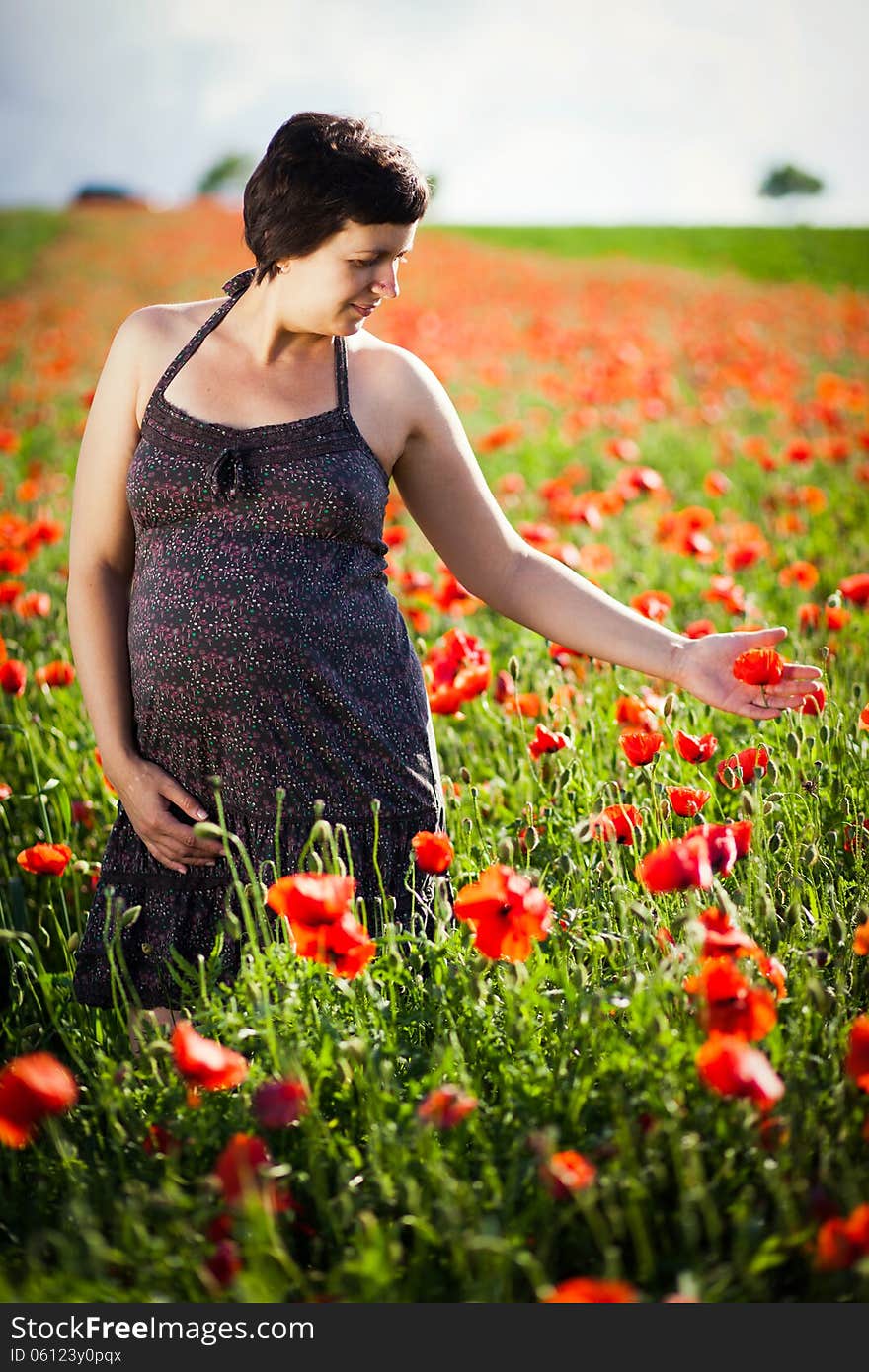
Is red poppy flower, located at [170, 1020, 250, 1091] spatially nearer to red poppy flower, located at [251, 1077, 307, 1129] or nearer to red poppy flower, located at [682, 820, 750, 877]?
red poppy flower, located at [251, 1077, 307, 1129]

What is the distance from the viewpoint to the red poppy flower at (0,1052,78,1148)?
4.38ft

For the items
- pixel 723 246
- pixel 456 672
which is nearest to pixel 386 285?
pixel 456 672

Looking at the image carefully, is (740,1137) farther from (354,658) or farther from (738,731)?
(738,731)

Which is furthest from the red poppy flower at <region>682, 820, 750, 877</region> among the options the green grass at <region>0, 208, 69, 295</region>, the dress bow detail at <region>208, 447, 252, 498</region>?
the green grass at <region>0, 208, 69, 295</region>

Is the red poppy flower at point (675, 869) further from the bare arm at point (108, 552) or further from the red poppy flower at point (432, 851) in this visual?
the bare arm at point (108, 552)

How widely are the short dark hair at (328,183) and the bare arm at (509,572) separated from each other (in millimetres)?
305

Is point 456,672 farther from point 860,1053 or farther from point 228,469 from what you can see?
point 860,1053

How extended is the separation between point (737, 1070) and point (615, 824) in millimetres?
815

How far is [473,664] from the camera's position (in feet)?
8.49

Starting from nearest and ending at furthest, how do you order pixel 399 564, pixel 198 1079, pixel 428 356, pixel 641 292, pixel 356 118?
pixel 198 1079
pixel 356 118
pixel 399 564
pixel 428 356
pixel 641 292

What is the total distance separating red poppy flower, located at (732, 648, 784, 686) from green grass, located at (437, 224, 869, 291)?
1186 centimetres

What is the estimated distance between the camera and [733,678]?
76.5 inches

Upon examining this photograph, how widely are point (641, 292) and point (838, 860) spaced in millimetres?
13072

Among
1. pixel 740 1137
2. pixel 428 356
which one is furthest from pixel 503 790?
pixel 428 356
